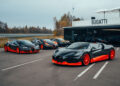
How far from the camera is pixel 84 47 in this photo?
8641mm

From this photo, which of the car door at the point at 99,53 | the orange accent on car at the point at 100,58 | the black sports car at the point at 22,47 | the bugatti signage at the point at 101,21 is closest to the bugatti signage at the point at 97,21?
the bugatti signage at the point at 101,21

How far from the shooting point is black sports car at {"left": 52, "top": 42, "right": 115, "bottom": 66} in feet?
25.4

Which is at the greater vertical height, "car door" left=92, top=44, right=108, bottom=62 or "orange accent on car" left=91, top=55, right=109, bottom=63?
"car door" left=92, top=44, right=108, bottom=62

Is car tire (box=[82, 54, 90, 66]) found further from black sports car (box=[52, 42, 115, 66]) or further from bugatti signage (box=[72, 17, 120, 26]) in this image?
bugatti signage (box=[72, 17, 120, 26])

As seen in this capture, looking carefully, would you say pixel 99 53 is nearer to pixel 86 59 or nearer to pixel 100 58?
pixel 100 58

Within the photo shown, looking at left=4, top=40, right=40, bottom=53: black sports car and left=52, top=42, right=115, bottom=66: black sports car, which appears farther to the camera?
left=4, top=40, right=40, bottom=53: black sports car

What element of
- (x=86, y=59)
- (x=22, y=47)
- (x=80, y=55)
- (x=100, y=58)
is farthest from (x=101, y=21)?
(x=80, y=55)

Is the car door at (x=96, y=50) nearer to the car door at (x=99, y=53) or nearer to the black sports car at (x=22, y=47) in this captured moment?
the car door at (x=99, y=53)

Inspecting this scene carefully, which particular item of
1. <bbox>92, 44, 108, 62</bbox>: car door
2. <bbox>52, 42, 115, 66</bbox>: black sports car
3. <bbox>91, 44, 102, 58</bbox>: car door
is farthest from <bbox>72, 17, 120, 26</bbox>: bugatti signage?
<bbox>91, 44, 102, 58</bbox>: car door

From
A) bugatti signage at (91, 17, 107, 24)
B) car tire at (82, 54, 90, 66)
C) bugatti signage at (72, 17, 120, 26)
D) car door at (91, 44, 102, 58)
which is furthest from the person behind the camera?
bugatti signage at (91, 17, 107, 24)

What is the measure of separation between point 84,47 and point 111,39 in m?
21.5

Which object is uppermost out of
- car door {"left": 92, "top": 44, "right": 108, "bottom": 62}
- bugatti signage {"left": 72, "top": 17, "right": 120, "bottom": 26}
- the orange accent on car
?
bugatti signage {"left": 72, "top": 17, "right": 120, "bottom": 26}

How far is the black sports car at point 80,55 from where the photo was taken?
25.4 ft

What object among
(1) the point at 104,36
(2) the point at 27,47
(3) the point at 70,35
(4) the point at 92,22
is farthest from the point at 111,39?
(2) the point at 27,47
